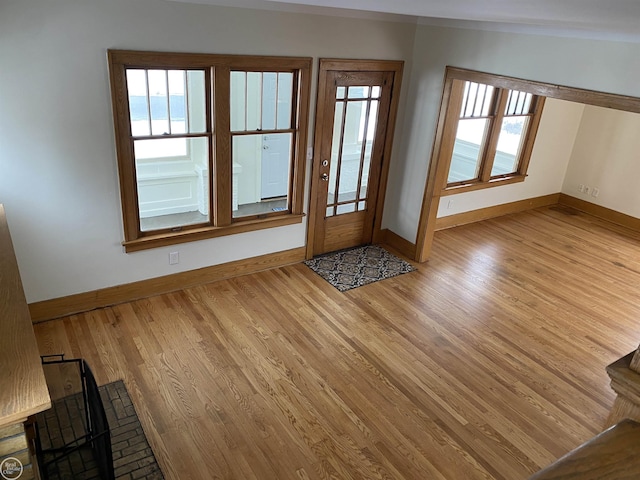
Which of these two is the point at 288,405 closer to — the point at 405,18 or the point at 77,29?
the point at 77,29

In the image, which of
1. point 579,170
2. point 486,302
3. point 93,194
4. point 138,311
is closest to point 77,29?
point 93,194

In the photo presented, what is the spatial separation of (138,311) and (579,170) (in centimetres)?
631

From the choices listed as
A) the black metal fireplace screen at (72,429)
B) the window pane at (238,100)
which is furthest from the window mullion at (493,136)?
the black metal fireplace screen at (72,429)

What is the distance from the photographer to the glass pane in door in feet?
15.8

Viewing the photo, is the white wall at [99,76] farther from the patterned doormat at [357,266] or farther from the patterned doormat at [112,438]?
the patterned doormat at [112,438]

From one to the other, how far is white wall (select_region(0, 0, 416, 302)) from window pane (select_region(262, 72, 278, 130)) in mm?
245

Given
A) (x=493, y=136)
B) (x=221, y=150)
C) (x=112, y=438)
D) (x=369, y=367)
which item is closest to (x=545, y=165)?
(x=493, y=136)

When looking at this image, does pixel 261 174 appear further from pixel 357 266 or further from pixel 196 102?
pixel 357 266

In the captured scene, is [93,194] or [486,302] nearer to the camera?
[93,194]

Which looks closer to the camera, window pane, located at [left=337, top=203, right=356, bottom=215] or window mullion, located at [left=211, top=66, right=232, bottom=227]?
window mullion, located at [left=211, top=66, right=232, bottom=227]

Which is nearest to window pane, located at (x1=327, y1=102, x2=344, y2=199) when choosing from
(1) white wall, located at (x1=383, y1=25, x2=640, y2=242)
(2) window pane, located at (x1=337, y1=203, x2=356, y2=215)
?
(2) window pane, located at (x1=337, y1=203, x2=356, y2=215)

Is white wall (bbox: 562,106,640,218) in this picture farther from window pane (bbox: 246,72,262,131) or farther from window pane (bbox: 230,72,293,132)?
window pane (bbox: 246,72,262,131)

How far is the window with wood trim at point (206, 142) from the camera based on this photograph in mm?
3701

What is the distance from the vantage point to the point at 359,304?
448cm
